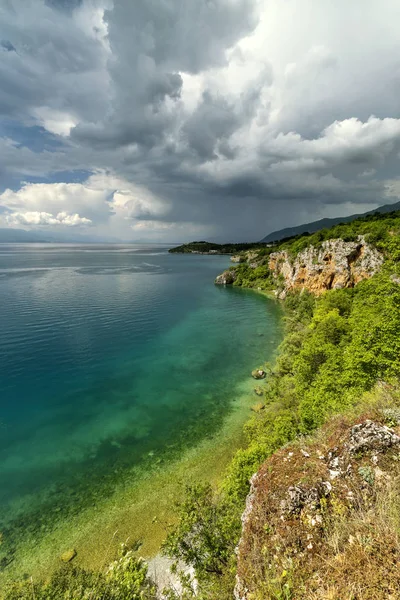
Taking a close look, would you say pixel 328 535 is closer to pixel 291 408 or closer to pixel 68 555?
pixel 291 408

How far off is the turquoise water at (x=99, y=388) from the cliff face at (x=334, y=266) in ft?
52.9

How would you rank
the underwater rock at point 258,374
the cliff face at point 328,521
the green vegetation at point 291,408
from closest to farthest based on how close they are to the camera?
1. the cliff face at point 328,521
2. the green vegetation at point 291,408
3. the underwater rock at point 258,374

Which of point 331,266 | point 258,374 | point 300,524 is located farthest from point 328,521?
point 331,266

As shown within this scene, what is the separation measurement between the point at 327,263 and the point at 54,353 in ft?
233

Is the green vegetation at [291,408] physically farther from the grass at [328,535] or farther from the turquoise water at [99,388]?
the turquoise water at [99,388]

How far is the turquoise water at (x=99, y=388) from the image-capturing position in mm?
23516

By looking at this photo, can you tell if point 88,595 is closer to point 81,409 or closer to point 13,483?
point 13,483

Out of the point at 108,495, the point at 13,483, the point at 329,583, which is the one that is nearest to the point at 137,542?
the point at 108,495

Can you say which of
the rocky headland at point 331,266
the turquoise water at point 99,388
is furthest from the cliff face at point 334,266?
the turquoise water at point 99,388


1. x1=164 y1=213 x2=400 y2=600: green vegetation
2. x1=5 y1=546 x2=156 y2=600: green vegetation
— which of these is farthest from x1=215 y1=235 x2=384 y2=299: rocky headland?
x1=5 y1=546 x2=156 y2=600: green vegetation

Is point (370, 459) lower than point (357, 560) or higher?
higher

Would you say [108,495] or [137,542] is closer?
[137,542]

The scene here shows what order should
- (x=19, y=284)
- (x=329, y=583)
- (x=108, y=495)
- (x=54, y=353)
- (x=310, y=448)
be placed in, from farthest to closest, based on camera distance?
1. (x=19, y=284)
2. (x=54, y=353)
3. (x=108, y=495)
4. (x=310, y=448)
5. (x=329, y=583)

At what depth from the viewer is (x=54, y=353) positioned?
155ft
